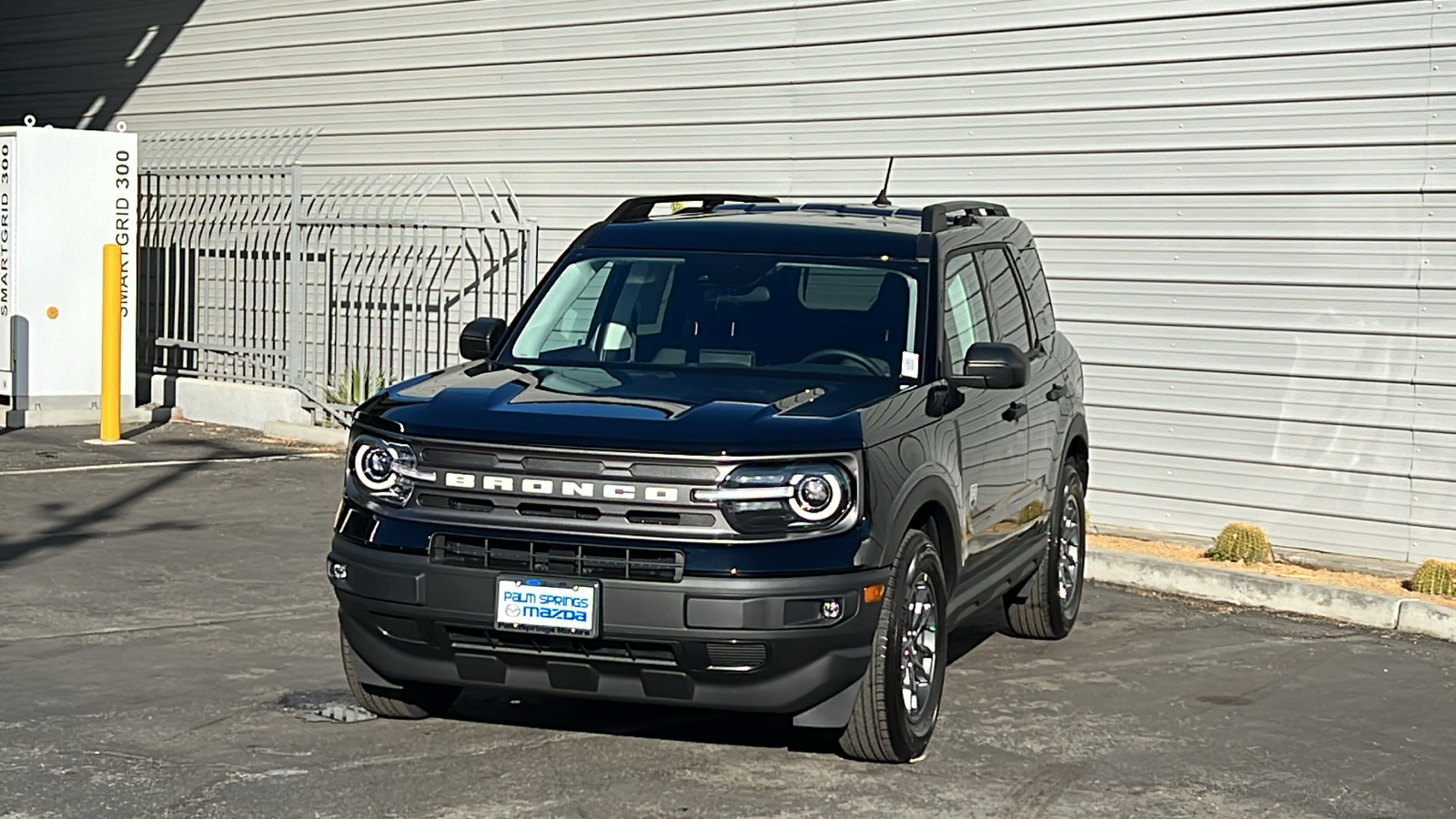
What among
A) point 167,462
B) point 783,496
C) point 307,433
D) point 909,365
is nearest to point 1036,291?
point 909,365

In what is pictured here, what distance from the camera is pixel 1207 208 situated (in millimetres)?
11672

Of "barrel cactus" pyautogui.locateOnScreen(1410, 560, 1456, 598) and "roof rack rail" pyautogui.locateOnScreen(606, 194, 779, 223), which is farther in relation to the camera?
"barrel cactus" pyautogui.locateOnScreen(1410, 560, 1456, 598)

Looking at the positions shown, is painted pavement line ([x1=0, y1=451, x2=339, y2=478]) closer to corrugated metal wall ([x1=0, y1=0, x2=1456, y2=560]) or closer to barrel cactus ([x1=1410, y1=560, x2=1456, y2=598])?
corrugated metal wall ([x1=0, y1=0, x2=1456, y2=560])

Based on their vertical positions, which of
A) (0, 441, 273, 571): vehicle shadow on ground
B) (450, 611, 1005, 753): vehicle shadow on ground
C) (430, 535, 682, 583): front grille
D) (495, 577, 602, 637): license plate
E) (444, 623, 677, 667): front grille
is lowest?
(450, 611, 1005, 753): vehicle shadow on ground

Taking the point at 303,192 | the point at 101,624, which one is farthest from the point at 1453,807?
the point at 303,192

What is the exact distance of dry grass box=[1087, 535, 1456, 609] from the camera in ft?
33.5

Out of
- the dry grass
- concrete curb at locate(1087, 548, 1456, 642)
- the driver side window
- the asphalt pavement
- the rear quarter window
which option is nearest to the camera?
the asphalt pavement

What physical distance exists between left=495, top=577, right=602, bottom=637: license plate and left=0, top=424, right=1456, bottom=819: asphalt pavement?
1.71 ft

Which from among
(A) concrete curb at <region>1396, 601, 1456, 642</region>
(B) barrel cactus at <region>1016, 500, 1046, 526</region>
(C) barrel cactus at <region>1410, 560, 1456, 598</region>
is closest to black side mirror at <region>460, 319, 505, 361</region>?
(B) barrel cactus at <region>1016, 500, 1046, 526</region>

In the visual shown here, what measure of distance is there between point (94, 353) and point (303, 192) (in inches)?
91.2

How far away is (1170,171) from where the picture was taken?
1184cm

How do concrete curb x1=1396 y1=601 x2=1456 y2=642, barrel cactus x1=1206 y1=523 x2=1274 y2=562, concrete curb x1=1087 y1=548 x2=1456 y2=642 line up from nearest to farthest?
concrete curb x1=1396 y1=601 x2=1456 y2=642, concrete curb x1=1087 y1=548 x2=1456 y2=642, barrel cactus x1=1206 y1=523 x2=1274 y2=562

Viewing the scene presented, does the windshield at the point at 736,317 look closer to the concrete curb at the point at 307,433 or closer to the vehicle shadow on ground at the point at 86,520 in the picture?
the vehicle shadow on ground at the point at 86,520

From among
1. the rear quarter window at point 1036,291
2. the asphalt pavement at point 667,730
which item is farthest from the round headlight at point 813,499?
the rear quarter window at point 1036,291
